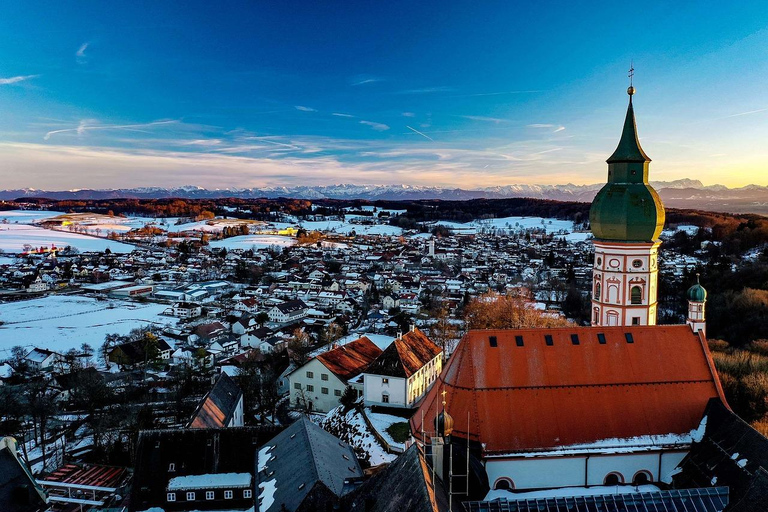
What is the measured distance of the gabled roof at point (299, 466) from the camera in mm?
16703

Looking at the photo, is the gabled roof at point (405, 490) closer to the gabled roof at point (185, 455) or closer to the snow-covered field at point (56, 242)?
the gabled roof at point (185, 455)

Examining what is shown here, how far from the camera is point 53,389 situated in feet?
138

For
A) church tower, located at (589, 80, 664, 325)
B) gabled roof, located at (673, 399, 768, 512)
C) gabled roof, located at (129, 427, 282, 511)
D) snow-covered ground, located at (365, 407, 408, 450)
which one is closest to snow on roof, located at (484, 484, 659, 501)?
gabled roof, located at (673, 399, 768, 512)

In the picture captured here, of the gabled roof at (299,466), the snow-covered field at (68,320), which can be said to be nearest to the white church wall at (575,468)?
the gabled roof at (299,466)

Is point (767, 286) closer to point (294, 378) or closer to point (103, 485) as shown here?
point (294, 378)

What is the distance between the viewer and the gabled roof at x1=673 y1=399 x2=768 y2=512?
13.0 meters

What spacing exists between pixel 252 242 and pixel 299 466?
16939 cm

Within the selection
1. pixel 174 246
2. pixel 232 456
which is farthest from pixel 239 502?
pixel 174 246

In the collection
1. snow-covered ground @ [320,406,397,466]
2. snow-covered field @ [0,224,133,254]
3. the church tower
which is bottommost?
snow-covered field @ [0,224,133,254]

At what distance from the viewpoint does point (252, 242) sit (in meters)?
182

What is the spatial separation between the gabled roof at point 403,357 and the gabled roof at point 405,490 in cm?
1691

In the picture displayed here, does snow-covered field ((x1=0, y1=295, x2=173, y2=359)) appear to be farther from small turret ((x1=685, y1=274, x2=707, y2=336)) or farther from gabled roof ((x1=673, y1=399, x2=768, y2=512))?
gabled roof ((x1=673, y1=399, x2=768, y2=512))

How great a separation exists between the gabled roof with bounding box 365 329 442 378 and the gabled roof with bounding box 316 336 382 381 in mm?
3810

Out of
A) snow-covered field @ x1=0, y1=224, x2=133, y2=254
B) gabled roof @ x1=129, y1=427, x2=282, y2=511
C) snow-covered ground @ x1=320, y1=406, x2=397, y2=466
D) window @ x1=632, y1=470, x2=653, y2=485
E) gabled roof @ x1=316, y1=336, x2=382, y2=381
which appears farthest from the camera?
snow-covered field @ x1=0, y1=224, x2=133, y2=254
